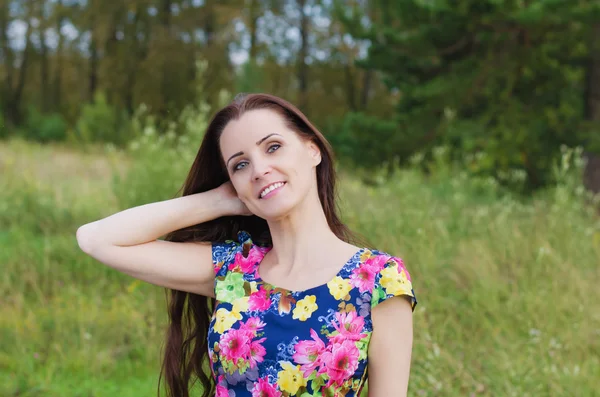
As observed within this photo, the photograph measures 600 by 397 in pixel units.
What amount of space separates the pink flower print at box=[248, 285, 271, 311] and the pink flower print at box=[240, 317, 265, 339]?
0.04 meters

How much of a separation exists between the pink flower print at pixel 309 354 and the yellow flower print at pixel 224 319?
197 millimetres

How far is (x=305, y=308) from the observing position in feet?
5.83

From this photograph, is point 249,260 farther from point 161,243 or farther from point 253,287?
point 161,243

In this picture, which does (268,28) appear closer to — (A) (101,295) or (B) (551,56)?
(B) (551,56)

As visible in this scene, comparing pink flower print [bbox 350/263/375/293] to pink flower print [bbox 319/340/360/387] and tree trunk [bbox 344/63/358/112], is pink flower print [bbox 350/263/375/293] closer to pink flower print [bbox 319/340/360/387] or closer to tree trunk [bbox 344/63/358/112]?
pink flower print [bbox 319/340/360/387]

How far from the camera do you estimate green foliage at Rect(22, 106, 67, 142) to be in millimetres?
20828

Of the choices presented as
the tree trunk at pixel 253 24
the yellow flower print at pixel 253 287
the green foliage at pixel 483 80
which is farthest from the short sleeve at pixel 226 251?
the tree trunk at pixel 253 24

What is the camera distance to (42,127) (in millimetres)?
21281

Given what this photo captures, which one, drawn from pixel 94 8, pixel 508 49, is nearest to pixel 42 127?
pixel 94 8

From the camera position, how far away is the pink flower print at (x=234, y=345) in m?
1.79

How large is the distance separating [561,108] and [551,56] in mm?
784

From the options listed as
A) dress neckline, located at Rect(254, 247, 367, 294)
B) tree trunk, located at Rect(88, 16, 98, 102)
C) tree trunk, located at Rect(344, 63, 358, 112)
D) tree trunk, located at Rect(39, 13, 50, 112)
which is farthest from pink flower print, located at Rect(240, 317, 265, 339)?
tree trunk, located at Rect(39, 13, 50, 112)

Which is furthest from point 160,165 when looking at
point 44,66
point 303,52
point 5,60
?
point 5,60

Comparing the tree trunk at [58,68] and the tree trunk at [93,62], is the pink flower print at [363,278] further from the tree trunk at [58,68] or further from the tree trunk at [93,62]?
the tree trunk at [58,68]
